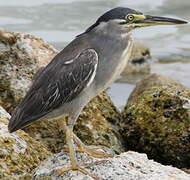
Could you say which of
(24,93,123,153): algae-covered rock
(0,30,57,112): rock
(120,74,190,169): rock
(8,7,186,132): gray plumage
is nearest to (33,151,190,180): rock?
(8,7,186,132): gray plumage

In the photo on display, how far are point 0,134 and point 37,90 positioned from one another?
65 cm

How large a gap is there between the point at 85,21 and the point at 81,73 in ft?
31.9

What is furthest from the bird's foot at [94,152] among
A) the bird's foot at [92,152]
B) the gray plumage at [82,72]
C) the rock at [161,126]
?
the rock at [161,126]

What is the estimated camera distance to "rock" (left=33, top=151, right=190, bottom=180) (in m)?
6.29

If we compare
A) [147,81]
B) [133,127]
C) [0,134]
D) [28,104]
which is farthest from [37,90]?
[147,81]

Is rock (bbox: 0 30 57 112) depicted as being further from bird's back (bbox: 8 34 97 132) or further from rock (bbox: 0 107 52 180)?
bird's back (bbox: 8 34 97 132)

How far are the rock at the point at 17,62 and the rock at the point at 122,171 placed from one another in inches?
68.5

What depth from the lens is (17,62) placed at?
843cm

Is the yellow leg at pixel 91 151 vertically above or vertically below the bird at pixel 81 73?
below

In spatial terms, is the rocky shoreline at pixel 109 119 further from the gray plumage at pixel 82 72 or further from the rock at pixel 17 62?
the gray plumage at pixel 82 72

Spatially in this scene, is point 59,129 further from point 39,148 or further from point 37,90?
point 37,90

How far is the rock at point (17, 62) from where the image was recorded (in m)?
8.25

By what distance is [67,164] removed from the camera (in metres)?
6.79

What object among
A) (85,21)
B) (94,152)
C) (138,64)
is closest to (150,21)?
(94,152)
